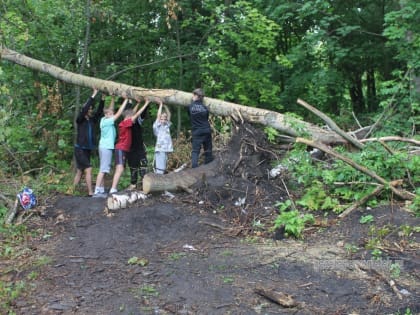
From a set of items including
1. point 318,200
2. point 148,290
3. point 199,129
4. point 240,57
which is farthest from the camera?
point 240,57

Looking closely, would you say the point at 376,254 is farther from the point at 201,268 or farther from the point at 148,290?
the point at 148,290

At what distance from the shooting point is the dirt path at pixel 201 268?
4836 millimetres

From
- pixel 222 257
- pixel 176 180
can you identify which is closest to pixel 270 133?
pixel 176 180

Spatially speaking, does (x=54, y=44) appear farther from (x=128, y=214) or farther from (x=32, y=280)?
(x=32, y=280)

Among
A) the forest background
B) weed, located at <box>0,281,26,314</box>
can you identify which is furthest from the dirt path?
the forest background

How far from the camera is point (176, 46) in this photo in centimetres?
1366

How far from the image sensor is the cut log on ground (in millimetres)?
7953

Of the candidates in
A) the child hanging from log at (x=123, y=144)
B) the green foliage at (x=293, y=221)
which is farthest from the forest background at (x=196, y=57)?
the green foliage at (x=293, y=221)

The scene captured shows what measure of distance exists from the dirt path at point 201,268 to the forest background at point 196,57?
294cm

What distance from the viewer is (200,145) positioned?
890 centimetres

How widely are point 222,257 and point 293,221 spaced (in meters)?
1.21

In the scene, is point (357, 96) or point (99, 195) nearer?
point (99, 195)

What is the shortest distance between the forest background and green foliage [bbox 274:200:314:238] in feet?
10.7

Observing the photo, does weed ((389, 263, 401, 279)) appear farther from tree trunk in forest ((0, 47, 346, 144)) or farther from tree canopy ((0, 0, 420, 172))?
tree canopy ((0, 0, 420, 172))
